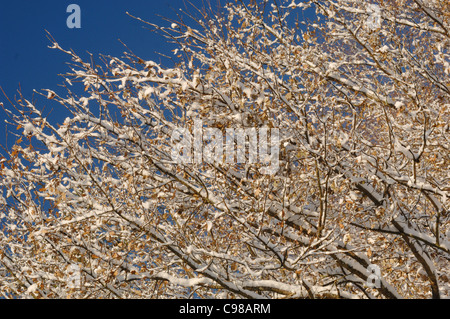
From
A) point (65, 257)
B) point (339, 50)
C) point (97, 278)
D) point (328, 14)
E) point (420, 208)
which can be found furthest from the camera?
point (339, 50)

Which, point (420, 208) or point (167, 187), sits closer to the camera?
point (167, 187)

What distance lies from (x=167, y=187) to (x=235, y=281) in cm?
170

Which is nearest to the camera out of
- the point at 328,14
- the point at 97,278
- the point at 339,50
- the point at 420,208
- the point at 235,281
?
the point at 97,278

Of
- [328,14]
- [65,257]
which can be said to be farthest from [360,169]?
[65,257]

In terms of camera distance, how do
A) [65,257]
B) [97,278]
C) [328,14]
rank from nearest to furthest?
1. [97,278]
2. [65,257]
3. [328,14]

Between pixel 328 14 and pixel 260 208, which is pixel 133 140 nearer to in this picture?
pixel 260 208

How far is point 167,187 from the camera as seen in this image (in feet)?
21.5

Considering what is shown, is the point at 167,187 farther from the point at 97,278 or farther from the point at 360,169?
the point at 360,169

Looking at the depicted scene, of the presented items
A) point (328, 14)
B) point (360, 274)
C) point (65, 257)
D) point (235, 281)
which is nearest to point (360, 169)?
point (360, 274)
